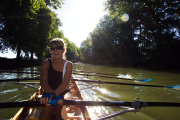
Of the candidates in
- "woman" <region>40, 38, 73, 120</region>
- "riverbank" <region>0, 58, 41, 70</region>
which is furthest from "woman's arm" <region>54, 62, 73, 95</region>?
"riverbank" <region>0, 58, 41, 70</region>

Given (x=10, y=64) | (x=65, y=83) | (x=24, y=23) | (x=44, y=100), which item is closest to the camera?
(x=44, y=100)

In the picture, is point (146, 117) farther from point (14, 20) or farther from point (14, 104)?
point (14, 20)

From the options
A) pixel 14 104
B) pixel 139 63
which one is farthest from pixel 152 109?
Result: pixel 139 63

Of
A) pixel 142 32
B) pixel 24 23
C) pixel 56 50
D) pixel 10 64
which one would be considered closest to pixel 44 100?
pixel 56 50

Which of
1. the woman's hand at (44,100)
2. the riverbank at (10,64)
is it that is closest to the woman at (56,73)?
the woman's hand at (44,100)

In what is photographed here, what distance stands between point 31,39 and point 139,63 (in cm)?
2964

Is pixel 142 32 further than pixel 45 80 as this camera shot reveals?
Yes

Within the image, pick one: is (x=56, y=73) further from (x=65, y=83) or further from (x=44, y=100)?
(x=44, y=100)

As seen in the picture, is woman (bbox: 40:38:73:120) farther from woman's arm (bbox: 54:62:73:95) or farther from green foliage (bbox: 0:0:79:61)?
green foliage (bbox: 0:0:79:61)

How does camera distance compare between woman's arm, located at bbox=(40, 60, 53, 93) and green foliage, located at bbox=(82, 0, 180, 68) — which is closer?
woman's arm, located at bbox=(40, 60, 53, 93)

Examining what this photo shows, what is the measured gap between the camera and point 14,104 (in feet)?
6.49

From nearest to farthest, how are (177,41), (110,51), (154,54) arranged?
(177,41)
(154,54)
(110,51)

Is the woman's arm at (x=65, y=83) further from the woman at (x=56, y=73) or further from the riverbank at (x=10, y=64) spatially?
the riverbank at (x=10, y=64)

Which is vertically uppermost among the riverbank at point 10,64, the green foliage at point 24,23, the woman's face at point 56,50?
A: the green foliage at point 24,23
